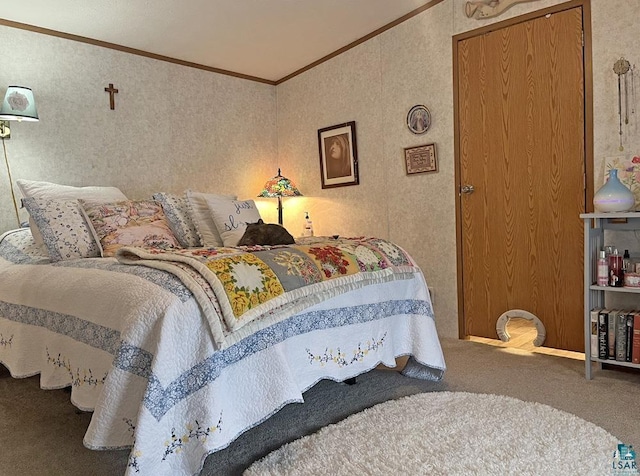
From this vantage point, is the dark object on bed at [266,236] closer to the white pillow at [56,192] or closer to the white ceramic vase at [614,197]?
the white pillow at [56,192]

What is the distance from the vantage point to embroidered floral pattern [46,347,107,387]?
5.76 ft

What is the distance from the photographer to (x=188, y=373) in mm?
1559

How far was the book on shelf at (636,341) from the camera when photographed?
2.45m

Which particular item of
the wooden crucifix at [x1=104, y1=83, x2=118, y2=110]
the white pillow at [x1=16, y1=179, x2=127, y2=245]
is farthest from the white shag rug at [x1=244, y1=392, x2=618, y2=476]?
the wooden crucifix at [x1=104, y1=83, x2=118, y2=110]

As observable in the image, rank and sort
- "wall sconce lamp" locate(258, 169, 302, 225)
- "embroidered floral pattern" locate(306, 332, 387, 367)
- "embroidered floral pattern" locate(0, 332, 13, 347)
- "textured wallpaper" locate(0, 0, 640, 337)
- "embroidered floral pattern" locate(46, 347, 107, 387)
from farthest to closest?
"wall sconce lamp" locate(258, 169, 302, 225) → "textured wallpaper" locate(0, 0, 640, 337) → "embroidered floral pattern" locate(0, 332, 13, 347) → "embroidered floral pattern" locate(306, 332, 387, 367) → "embroidered floral pattern" locate(46, 347, 107, 387)

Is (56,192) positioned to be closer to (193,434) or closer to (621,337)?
(193,434)

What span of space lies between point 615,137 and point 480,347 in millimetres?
1527

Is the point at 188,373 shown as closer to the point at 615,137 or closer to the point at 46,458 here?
the point at 46,458

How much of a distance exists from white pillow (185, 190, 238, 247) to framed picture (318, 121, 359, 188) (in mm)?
1426

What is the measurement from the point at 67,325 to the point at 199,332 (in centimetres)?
72

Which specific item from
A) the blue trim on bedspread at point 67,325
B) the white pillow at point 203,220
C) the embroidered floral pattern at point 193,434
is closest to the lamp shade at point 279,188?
the white pillow at point 203,220

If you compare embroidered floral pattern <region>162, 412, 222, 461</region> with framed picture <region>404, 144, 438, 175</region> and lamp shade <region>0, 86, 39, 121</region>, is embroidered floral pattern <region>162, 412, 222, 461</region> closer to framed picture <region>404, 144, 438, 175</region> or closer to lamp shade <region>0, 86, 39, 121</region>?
lamp shade <region>0, 86, 39, 121</region>

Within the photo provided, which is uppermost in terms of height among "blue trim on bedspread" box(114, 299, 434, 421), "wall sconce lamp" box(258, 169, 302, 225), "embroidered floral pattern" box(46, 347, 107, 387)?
"wall sconce lamp" box(258, 169, 302, 225)

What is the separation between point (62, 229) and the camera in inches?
99.9
